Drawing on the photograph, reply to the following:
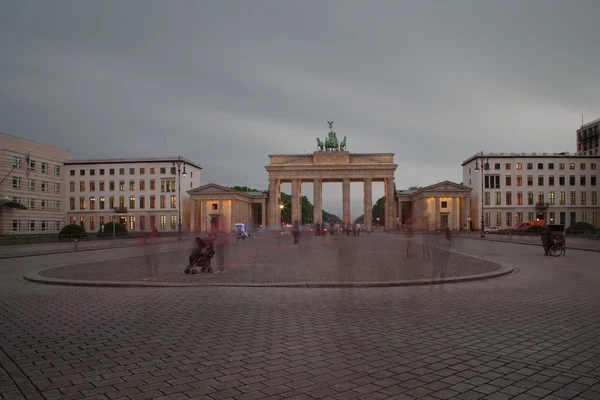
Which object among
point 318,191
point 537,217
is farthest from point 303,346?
point 537,217

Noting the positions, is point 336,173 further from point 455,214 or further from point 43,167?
point 43,167

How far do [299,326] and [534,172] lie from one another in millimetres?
100960

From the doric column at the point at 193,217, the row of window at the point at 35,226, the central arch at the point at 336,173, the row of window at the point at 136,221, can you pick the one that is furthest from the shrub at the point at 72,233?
the central arch at the point at 336,173

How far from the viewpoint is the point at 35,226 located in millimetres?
71625

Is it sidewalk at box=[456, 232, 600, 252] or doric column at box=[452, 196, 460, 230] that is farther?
doric column at box=[452, 196, 460, 230]

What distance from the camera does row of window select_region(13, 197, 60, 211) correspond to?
68.4 meters

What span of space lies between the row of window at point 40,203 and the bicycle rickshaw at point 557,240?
71.5m

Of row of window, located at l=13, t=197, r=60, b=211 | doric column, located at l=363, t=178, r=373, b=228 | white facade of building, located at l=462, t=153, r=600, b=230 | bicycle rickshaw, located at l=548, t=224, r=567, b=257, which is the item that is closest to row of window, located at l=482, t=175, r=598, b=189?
white facade of building, located at l=462, t=153, r=600, b=230

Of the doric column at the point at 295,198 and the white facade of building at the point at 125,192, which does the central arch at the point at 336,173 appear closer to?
the doric column at the point at 295,198

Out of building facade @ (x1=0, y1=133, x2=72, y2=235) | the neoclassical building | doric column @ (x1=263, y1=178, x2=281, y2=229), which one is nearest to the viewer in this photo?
building facade @ (x1=0, y1=133, x2=72, y2=235)

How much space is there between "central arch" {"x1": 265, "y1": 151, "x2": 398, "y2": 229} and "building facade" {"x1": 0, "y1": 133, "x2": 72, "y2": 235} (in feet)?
147

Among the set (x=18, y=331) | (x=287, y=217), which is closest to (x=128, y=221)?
(x=287, y=217)

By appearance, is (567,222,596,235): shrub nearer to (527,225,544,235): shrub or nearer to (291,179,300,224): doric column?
(527,225,544,235): shrub

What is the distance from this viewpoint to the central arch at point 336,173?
101125mm
